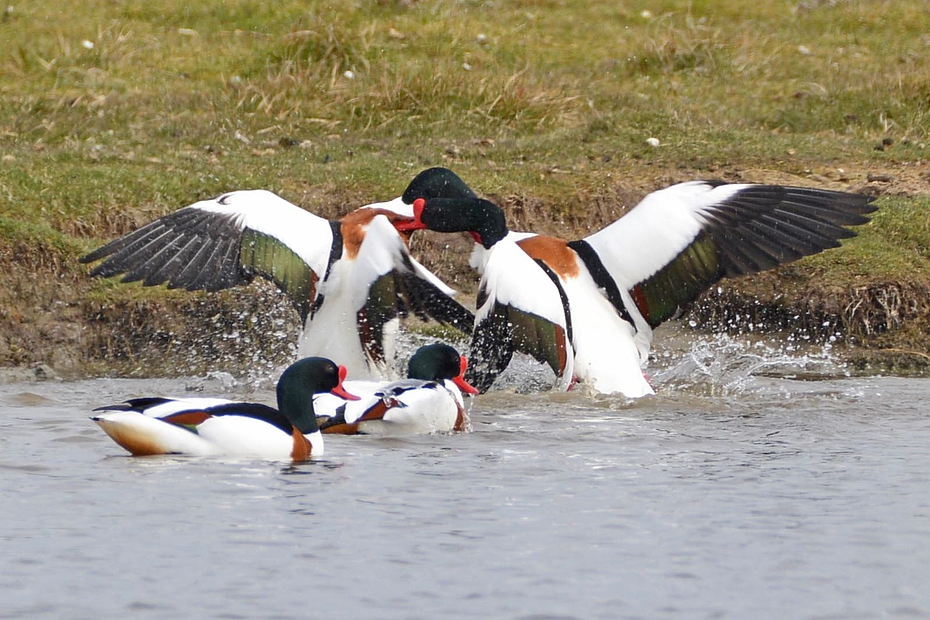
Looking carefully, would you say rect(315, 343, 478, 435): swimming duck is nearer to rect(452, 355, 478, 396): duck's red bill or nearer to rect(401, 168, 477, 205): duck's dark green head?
rect(452, 355, 478, 396): duck's red bill

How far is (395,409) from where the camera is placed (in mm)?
6312

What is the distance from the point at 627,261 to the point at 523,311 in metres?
0.55

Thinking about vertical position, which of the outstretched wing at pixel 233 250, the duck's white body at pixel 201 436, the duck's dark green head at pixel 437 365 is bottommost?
the duck's white body at pixel 201 436

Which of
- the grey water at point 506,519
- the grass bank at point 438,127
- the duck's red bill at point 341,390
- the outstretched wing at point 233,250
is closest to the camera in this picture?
the grey water at point 506,519

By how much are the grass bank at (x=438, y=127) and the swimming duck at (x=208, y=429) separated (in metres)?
2.16

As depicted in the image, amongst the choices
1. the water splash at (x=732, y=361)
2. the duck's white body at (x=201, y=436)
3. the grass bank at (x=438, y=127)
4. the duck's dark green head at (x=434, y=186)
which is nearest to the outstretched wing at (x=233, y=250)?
the duck's dark green head at (x=434, y=186)

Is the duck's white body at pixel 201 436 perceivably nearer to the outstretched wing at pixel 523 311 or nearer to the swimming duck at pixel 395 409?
the swimming duck at pixel 395 409

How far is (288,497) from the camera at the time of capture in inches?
206

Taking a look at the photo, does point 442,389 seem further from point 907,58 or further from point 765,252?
point 907,58

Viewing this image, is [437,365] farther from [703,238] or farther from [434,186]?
[703,238]

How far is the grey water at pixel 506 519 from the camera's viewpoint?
13.5 ft

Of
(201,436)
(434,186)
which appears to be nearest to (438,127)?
(434,186)

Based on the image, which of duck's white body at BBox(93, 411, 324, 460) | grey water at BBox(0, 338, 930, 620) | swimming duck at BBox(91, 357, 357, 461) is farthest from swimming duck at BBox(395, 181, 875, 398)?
duck's white body at BBox(93, 411, 324, 460)

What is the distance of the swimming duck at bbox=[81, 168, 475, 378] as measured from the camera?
6.84m
